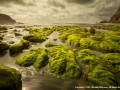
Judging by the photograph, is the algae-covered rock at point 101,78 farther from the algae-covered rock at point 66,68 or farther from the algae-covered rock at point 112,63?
the algae-covered rock at point 112,63

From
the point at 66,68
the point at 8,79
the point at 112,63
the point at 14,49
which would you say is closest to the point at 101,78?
the point at 66,68

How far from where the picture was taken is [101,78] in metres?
9.29

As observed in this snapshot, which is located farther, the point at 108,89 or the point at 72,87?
the point at 72,87

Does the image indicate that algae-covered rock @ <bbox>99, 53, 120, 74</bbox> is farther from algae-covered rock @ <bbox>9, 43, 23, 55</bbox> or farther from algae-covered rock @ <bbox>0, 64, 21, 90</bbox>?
algae-covered rock @ <bbox>9, 43, 23, 55</bbox>

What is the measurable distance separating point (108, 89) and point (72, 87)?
2634mm

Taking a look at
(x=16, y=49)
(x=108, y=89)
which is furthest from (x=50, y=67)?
(x=16, y=49)

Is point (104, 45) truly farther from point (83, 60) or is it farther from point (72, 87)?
point (72, 87)

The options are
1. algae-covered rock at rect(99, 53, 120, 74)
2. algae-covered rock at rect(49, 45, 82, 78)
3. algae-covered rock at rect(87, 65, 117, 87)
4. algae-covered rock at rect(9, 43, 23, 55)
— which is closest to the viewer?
algae-covered rock at rect(87, 65, 117, 87)

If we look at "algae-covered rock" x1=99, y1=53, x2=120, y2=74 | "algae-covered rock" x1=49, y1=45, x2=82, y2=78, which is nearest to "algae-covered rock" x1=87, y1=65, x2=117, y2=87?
"algae-covered rock" x1=49, y1=45, x2=82, y2=78

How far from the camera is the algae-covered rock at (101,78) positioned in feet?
28.9

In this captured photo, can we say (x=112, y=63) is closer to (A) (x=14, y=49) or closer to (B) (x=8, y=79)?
(B) (x=8, y=79)

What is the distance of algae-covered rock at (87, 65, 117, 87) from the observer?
880 cm

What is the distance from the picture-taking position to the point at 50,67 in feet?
39.2

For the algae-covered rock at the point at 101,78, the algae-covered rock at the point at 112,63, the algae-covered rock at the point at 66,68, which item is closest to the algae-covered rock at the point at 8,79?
the algae-covered rock at the point at 66,68
